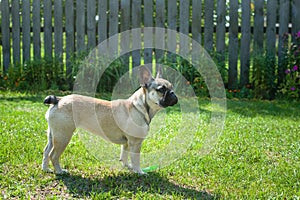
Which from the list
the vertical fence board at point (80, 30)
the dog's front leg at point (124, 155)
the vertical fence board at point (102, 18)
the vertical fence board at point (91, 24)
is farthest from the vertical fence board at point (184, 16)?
the dog's front leg at point (124, 155)

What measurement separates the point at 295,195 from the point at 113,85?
5.61 m

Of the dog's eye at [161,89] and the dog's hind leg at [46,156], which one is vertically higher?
the dog's eye at [161,89]

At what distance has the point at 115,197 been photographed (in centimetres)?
406

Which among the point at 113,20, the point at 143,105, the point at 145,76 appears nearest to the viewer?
the point at 145,76

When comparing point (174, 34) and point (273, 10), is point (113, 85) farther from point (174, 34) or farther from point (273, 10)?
point (273, 10)

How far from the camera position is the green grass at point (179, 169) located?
13.7 ft

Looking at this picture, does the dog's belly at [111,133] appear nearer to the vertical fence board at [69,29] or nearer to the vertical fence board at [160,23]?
the vertical fence board at [160,23]

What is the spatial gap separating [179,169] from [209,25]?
17.3 ft

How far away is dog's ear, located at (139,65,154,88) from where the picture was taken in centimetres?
443

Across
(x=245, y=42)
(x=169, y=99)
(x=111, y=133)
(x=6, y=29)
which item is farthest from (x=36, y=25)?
(x=169, y=99)

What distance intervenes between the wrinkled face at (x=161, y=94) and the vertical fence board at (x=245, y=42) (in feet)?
17.6

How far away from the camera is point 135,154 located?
4.66 metres

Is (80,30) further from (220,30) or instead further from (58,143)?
(58,143)

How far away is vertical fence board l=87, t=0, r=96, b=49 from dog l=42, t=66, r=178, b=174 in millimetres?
5322
